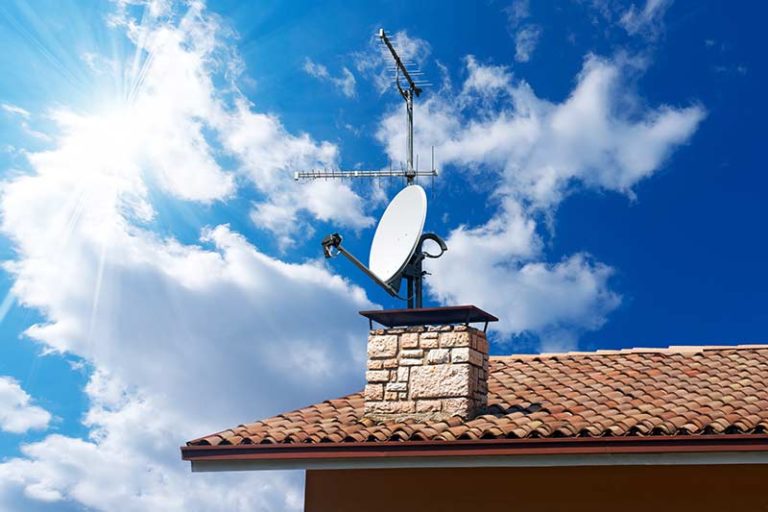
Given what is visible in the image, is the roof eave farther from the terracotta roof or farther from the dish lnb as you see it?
the dish lnb

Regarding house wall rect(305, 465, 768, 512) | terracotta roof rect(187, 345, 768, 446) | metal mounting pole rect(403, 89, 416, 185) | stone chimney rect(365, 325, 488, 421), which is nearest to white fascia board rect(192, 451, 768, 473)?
terracotta roof rect(187, 345, 768, 446)

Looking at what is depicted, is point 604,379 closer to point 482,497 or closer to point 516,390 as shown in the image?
point 516,390

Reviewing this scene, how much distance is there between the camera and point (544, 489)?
9.35m

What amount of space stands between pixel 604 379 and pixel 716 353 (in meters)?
2.05

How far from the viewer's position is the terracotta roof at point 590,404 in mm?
9008

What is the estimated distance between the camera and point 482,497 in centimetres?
952

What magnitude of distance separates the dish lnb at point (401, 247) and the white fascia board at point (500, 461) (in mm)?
2833

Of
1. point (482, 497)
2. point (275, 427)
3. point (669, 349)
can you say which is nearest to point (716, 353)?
point (669, 349)

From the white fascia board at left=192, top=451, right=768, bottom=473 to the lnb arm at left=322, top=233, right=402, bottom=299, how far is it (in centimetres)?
288

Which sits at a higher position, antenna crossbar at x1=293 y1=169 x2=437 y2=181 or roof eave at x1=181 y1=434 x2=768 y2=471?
antenna crossbar at x1=293 y1=169 x2=437 y2=181

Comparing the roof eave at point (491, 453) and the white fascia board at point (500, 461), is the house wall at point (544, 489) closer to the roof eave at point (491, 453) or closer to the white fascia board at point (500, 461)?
the white fascia board at point (500, 461)

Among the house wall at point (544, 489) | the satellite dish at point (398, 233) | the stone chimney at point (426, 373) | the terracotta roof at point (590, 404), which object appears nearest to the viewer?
the house wall at point (544, 489)

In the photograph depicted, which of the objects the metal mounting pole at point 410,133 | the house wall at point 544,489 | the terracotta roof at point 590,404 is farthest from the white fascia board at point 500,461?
the metal mounting pole at point 410,133

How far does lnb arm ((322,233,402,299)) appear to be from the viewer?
11.6m
